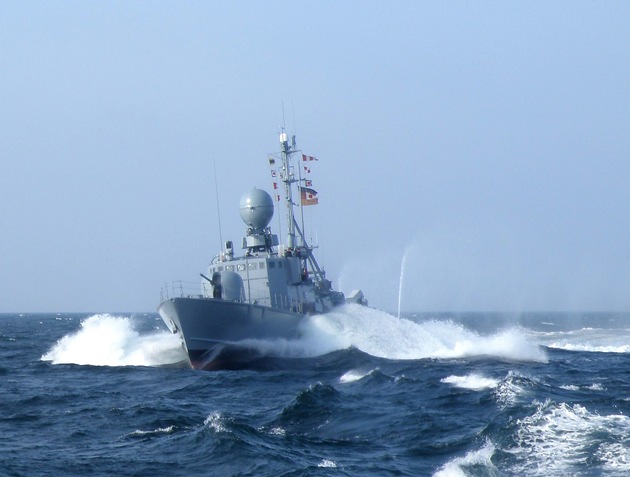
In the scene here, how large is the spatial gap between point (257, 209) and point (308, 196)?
13.4 feet

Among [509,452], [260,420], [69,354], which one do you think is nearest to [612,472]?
[509,452]

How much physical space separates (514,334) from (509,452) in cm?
2650

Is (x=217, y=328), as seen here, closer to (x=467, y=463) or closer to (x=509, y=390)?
(x=509, y=390)

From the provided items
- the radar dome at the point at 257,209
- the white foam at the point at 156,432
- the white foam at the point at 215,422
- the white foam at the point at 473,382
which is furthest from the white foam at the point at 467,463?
the radar dome at the point at 257,209

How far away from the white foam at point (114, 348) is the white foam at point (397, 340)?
6.54 m

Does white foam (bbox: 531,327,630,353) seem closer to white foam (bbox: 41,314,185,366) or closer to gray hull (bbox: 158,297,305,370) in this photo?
gray hull (bbox: 158,297,305,370)

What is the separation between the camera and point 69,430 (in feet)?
67.4

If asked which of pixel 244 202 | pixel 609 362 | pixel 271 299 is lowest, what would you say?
pixel 609 362

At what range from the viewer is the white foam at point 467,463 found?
15445 mm

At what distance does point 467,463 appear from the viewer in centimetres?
1600

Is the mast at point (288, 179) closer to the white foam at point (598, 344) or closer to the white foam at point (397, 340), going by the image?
the white foam at point (397, 340)

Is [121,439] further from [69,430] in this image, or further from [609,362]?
[609,362]

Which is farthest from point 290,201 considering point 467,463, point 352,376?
point 467,463

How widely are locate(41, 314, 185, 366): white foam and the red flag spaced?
9960mm
